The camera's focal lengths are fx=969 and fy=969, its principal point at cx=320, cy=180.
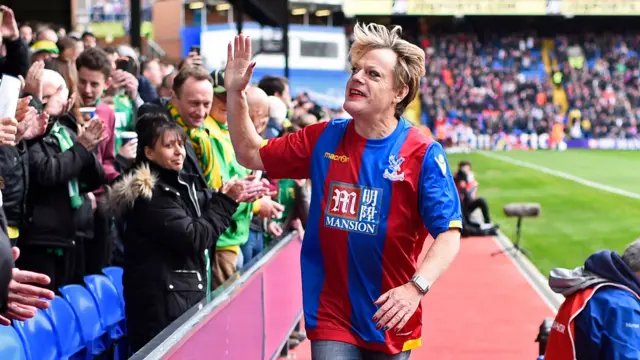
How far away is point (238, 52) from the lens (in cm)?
398

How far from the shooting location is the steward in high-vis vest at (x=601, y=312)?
427 cm

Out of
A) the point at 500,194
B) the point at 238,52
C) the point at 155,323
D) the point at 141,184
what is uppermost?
the point at 238,52

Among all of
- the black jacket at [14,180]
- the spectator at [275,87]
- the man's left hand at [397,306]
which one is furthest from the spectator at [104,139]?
the man's left hand at [397,306]

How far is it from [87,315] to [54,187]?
42.3 inches

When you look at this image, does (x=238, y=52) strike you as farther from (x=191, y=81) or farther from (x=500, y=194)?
(x=500, y=194)

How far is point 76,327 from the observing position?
5.10 meters

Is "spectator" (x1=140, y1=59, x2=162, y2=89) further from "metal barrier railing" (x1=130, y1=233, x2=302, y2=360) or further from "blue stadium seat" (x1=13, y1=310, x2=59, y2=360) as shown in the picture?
"blue stadium seat" (x1=13, y1=310, x2=59, y2=360)

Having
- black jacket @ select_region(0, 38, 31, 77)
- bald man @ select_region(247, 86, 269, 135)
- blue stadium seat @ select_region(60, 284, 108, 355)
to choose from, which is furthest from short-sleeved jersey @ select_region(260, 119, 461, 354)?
black jacket @ select_region(0, 38, 31, 77)

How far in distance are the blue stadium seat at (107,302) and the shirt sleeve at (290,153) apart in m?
1.88

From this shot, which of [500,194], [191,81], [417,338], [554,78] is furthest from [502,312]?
[554,78]

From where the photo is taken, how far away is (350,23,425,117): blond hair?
4.00 metres

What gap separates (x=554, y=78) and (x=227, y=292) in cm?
5418

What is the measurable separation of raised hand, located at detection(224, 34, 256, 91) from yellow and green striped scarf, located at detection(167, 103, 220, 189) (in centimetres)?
197

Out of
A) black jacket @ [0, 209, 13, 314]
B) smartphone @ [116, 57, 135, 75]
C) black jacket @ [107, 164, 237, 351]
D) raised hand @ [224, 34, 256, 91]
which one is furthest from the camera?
smartphone @ [116, 57, 135, 75]
